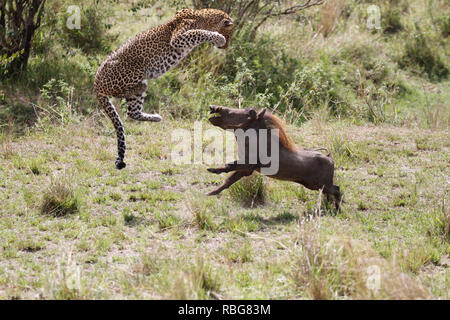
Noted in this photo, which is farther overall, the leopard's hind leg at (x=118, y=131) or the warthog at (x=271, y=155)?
the leopard's hind leg at (x=118, y=131)

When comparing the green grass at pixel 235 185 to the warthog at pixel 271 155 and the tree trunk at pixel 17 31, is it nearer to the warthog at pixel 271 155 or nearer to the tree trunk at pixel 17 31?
the tree trunk at pixel 17 31

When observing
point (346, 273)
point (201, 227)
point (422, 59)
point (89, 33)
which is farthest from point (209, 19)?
point (422, 59)

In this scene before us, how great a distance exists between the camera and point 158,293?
Answer: 16.1 feet

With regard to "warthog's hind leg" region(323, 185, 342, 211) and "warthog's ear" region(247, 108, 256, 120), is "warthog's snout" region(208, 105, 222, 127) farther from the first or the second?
"warthog's hind leg" region(323, 185, 342, 211)

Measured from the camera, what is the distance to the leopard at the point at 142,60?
25.1 feet

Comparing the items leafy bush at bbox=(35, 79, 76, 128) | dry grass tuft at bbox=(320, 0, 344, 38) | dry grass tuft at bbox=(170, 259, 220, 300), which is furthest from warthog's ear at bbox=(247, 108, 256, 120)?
dry grass tuft at bbox=(320, 0, 344, 38)

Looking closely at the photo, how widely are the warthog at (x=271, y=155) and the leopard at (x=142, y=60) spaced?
5.01 feet

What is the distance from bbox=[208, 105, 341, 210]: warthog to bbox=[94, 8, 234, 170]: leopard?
5.01 feet

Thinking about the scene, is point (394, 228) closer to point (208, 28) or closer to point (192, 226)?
point (192, 226)

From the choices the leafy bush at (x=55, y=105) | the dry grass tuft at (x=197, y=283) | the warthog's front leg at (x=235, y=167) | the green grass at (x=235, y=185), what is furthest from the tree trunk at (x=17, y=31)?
the dry grass tuft at (x=197, y=283)
